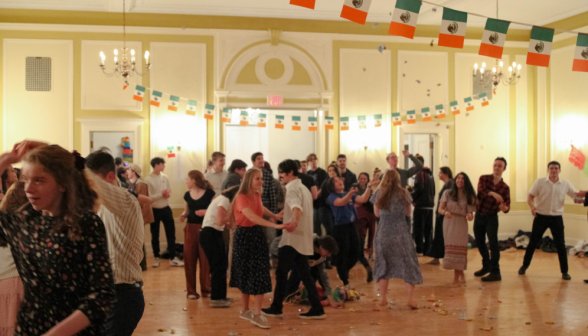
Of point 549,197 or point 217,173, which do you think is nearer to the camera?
point 549,197

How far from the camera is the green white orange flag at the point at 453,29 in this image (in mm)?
5418

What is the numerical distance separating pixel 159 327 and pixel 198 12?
631 cm

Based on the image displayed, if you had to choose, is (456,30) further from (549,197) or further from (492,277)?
(492,277)

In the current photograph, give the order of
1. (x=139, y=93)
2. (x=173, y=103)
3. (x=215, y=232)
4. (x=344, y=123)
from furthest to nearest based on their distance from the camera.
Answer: (x=344, y=123)
(x=173, y=103)
(x=139, y=93)
(x=215, y=232)

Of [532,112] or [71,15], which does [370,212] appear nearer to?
[532,112]

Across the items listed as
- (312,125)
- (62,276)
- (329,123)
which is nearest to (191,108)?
(312,125)

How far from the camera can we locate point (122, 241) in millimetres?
2662

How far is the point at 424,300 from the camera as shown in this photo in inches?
226

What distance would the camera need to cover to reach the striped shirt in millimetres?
2580

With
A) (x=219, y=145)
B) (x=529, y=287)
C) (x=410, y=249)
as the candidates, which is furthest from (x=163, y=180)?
(x=529, y=287)

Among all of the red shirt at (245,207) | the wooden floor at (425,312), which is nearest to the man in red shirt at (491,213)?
the wooden floor at (425,312)

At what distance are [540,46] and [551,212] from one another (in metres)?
2.39

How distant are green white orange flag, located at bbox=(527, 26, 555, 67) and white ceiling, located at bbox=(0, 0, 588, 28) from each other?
3264mm

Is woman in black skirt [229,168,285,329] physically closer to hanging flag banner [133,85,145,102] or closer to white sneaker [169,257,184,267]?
white sneaker [169,257,184,267]
